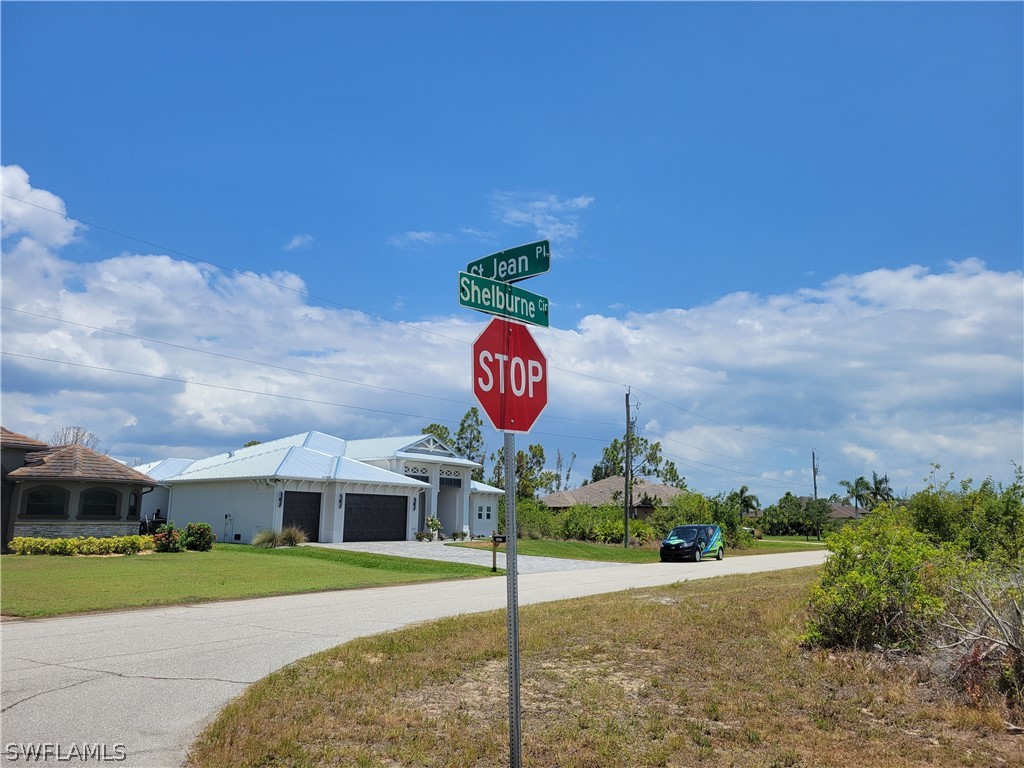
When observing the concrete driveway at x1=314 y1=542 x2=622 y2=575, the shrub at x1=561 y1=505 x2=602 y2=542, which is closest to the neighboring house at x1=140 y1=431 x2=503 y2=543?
the concrete driveway at x1=314 y1=542 x2=622 y2=575

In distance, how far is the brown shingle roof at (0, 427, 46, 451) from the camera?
1100 inches

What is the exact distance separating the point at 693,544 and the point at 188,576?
68.1 feet

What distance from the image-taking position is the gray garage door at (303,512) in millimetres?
34094

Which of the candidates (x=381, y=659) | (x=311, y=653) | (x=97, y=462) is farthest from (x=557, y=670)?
(x=97, y=462)

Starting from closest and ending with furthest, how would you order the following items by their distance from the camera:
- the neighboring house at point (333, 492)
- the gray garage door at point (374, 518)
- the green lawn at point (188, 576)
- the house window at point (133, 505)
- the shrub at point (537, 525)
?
the green lawn at point (188, 576) < the house window at point (133, 505) < the neighboring house at point (333, 492) < the gray garage door at point (374, 518) < the shrub at point (537, 525)

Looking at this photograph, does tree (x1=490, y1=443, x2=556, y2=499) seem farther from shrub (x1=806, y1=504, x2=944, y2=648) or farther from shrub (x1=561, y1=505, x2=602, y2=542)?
shrub (x1=806, y1=504, x2=944, y2=648)

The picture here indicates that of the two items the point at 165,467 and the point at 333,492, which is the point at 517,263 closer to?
the point at 333,492

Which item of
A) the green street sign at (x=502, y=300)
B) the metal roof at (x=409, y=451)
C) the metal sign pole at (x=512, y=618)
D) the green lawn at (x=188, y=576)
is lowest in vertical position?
the green lawn at (x=188, y=576)

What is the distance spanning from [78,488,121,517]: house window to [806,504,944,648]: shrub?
96.3 feet

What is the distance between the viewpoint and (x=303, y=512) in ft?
114

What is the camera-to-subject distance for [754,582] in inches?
699

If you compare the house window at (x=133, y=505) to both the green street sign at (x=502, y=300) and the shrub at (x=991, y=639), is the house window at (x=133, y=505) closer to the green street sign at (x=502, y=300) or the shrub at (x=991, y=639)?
the green street sign at (x=502, y=300)

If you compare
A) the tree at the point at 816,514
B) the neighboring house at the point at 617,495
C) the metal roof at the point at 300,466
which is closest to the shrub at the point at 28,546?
the metal roof at the point at 300,466

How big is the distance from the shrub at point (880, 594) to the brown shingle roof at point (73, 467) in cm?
2817
